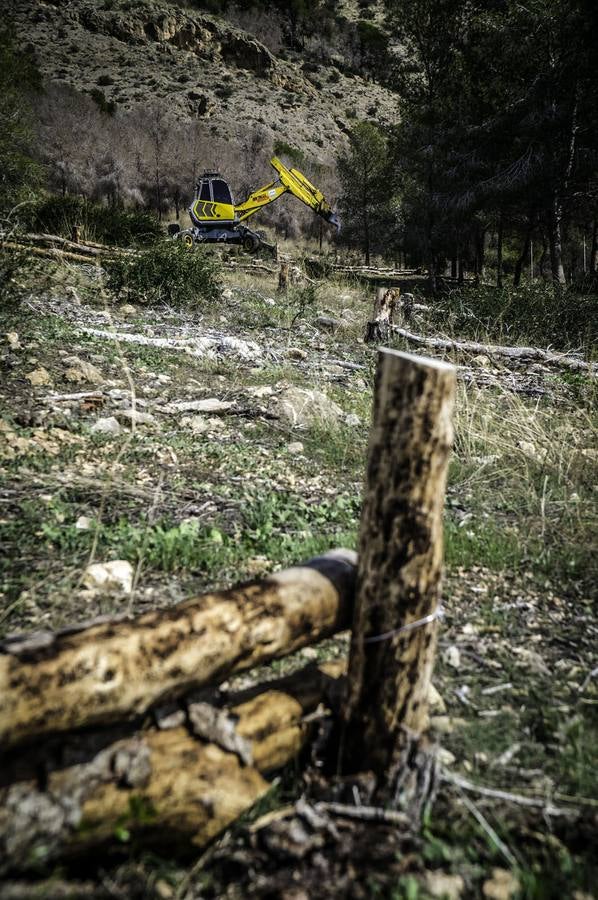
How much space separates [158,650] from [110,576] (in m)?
1.33

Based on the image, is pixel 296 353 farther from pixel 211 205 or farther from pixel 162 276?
pixel 211 205

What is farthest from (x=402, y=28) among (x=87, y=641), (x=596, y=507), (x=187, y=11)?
(x=187, y=11)

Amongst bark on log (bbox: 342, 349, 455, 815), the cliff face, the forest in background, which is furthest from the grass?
the cliff face

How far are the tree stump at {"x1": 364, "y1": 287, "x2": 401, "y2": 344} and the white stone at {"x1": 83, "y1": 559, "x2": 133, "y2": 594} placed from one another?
6618 mm

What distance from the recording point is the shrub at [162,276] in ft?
28.0

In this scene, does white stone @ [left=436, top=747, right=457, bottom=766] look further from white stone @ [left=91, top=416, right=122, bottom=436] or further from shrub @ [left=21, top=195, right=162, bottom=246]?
shrub @ [left=21, top=195, right=162, bottom=246]

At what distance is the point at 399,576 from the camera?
131cm

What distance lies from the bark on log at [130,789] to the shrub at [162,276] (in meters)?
8.38

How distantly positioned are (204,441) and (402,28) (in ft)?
58.0

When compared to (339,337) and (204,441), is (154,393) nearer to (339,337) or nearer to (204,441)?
(204,441)

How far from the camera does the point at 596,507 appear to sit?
329 cm

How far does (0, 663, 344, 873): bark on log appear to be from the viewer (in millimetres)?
950

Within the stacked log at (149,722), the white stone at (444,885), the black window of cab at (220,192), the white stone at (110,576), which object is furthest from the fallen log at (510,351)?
the black window of cab at (220,192)

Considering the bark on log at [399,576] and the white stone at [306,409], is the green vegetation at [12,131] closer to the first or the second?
the white stone at [306,409]
